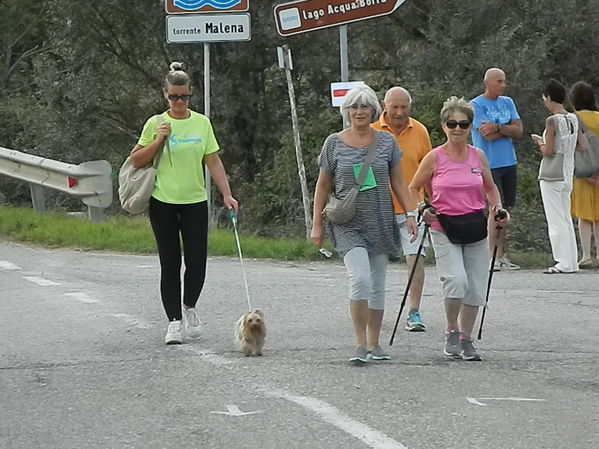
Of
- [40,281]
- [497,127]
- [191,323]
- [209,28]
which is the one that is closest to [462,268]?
[191,323]

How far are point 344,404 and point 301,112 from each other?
14.8 m

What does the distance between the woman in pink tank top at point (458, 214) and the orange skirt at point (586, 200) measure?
5.51 metres

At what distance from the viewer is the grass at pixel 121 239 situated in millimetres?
14742

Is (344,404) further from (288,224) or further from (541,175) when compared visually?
(288,224)

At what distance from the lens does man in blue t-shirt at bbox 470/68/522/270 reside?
41.2ft

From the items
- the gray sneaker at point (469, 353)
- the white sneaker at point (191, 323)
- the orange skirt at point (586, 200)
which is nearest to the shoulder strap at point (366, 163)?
the gray sneaker at point (469, 353)

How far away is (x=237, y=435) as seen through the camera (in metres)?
6.43

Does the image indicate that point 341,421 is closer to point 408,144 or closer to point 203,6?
point 408,144

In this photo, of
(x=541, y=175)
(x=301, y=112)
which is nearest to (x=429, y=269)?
(x=541, y=175)

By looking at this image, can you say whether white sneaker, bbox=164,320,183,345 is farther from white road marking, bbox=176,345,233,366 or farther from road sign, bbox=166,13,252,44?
road sign, bbox=166,13,252,44

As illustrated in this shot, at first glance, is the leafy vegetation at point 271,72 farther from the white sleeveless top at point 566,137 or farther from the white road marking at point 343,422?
the white road marking at point 343,422

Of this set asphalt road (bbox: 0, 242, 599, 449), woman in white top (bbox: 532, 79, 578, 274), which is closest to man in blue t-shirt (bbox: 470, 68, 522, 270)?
woman in white top (bbox: 532, 79, 578, 274)

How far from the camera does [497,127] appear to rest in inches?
497

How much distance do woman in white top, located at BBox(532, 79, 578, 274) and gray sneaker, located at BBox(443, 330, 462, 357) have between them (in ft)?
16.5
